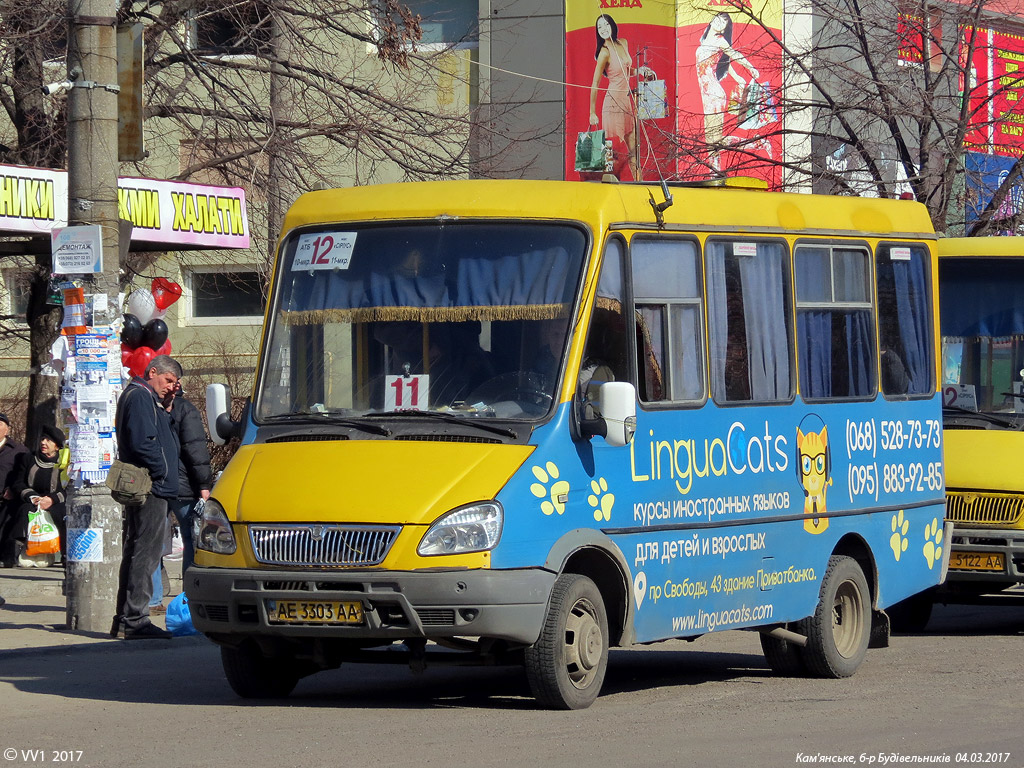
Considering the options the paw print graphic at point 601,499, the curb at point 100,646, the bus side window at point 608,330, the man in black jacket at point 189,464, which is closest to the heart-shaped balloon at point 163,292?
the man in black jacket at point 189,464

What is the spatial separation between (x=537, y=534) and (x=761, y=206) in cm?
282

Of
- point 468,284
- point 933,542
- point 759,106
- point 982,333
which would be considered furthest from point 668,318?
point 759,106

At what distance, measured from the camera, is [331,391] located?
9.06 metres

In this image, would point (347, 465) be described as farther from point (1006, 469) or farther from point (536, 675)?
point (1006, 469)

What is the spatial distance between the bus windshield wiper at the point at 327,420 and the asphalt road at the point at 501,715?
4.47 feet

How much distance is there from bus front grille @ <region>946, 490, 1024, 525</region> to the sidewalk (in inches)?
212

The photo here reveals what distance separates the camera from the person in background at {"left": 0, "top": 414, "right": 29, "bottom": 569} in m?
16.0

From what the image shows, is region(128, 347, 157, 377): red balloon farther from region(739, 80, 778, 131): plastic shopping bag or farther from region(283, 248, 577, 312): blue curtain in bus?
region(739, 80, 778, 131): plastic shopping bag

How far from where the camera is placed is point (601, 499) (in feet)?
28.9

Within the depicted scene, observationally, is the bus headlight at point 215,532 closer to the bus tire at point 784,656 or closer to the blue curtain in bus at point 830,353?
the bus tire at point 784,656

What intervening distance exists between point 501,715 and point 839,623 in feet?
9.36

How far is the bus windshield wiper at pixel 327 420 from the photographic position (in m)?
8.70

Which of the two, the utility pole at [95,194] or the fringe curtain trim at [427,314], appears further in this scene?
the utility pole at [95,194]

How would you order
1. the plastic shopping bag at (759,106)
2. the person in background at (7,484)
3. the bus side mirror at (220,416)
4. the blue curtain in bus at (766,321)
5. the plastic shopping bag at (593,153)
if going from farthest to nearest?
the plastic shopping bag at (759,106) → the person in background at (7,484) → the plastic shopping bag at (593,153) → the blue curtain in bus at (766,321) → the bus side mirror at (220,416)
